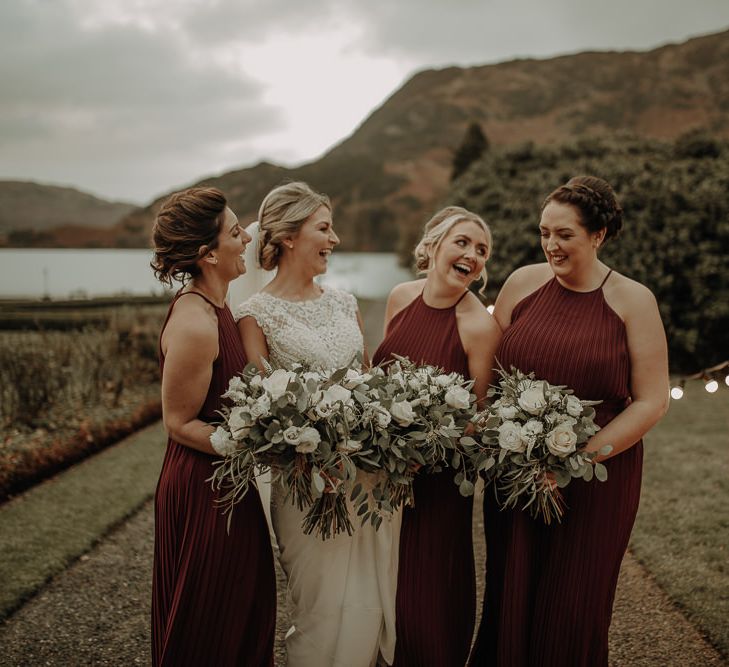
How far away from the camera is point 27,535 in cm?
554

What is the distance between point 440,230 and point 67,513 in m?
4.90

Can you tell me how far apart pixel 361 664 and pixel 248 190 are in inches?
502

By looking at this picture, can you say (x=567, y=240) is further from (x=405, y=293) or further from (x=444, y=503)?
(x=444, y=503)

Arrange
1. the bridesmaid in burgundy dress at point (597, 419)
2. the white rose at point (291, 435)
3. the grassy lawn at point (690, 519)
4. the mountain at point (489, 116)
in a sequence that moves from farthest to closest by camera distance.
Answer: the mountain at point (489, 116) < the grassy lawn at point (690, 519) < the bridesmaid in burgundy dress at point (597, 419) < the white rose at point (291, 435)

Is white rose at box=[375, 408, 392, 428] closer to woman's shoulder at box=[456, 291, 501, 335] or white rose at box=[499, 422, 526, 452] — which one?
white rose at box=[499, 422, 526, 452]

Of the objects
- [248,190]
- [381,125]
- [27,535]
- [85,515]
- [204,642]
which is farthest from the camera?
[381,125]

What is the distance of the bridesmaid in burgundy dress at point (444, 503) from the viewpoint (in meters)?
3.19

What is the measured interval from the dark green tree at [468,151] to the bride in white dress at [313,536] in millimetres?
26434

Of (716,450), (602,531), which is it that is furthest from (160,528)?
(716,450)

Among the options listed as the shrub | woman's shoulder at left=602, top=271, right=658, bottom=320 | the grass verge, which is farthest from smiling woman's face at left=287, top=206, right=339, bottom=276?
the shrub

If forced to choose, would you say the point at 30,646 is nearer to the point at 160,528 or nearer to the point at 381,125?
the point at 160,528

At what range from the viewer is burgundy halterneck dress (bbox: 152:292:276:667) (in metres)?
2.70

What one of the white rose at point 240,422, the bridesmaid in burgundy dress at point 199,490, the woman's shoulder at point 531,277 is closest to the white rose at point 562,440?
the woman's shoulder at point 531,277

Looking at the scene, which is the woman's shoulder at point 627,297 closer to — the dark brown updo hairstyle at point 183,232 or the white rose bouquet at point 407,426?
the white rose bouquet at point 407,426
